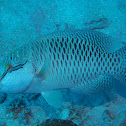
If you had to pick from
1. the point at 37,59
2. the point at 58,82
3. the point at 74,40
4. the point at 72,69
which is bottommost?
the point at 58,82

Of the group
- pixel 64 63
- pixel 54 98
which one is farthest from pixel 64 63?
pixel 54 98

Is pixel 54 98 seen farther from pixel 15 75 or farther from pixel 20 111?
pixel 20 111

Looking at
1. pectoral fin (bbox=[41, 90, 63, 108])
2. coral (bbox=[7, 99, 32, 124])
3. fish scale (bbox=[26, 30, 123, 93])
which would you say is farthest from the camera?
coral (bbox=[7, 99, 32, 124])

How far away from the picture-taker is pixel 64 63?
82.2 inches

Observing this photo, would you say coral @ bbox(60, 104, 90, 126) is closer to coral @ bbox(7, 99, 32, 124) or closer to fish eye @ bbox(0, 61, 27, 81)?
coral @ bbox(7, 99, 32, 124)

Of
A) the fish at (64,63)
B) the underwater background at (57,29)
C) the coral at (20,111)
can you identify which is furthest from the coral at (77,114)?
the fish at (64,63)

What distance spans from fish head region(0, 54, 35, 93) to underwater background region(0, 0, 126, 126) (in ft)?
3.35

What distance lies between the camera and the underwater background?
285 cm

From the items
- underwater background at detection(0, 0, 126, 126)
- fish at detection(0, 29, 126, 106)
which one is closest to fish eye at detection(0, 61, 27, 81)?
fish at detection(0, 29, 126, 106)

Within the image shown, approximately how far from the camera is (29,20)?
3.77 m

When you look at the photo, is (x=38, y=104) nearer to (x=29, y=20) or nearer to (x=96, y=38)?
(x=96, y=38)

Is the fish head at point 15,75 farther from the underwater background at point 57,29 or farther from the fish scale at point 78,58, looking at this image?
the underwater background at point 57,29

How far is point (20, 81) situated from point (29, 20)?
2.23m

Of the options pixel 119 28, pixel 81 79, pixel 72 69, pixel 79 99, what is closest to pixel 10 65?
pixel 72 69
